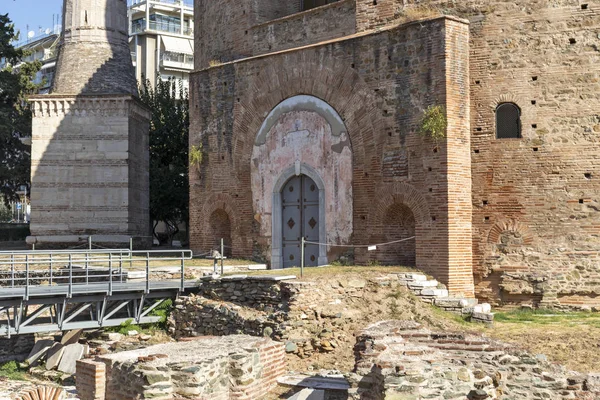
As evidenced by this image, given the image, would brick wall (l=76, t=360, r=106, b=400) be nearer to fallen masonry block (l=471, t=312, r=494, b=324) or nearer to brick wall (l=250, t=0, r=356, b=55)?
fallen masonry block (l=471, t=312, r=494, b=324)

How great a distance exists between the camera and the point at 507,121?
16500 mm

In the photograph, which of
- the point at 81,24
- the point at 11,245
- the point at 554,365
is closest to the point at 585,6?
the point at 554,365

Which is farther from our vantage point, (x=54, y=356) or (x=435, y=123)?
(x=435, y=123)

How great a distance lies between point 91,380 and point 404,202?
7.69 meters

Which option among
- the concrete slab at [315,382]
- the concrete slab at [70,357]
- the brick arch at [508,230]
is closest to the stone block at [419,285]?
the brick arch at [508,230]

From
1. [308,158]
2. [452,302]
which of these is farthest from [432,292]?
[308,158]

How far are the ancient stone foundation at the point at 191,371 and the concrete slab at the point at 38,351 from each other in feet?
13.0

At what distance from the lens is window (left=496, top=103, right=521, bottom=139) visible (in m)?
16.4

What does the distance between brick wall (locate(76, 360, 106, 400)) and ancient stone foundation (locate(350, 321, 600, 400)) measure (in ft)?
13.4

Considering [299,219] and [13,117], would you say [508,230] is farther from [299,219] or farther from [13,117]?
[13,117]

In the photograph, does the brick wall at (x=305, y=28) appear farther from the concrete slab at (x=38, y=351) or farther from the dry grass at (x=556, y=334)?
the concrete slab at (x=38, y=351)

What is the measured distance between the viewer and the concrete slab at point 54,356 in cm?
1516

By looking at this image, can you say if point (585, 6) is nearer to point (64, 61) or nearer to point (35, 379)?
point (35, 379)

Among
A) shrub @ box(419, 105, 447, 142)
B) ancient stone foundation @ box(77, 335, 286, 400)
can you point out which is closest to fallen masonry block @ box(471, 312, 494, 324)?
shrub @ box(419, 105, 447, 142)
